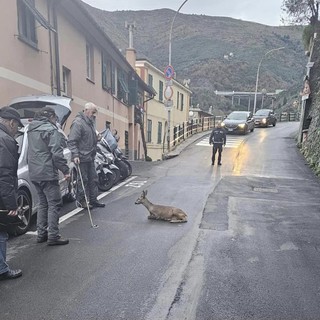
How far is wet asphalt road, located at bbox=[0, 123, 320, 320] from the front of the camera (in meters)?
3.51

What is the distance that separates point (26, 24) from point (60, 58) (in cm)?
200

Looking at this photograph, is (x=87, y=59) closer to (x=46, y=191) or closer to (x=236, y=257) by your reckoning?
(x=46, y=191)

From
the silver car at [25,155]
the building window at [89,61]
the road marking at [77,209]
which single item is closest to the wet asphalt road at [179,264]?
the road marking at [77,209]

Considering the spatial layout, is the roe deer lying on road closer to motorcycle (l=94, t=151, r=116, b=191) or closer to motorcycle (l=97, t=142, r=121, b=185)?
motorcycle (l=94, t=151, r=116, b=191)

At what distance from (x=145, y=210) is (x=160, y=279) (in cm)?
316

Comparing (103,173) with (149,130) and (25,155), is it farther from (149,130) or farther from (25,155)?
(149,130)

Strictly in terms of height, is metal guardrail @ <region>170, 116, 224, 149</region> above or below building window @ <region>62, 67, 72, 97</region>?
below

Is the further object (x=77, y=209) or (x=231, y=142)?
(x=231, y=142)

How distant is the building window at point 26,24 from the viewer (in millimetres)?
9477

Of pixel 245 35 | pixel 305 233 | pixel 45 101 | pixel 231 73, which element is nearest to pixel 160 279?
pixel 305 233

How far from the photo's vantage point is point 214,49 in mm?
99562

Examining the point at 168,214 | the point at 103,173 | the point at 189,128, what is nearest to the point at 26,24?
the point at 103,173

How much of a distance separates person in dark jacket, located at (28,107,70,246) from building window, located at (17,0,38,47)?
523cm

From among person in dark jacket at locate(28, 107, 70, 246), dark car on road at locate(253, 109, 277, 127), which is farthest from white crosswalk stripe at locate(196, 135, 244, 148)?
person in dark jacket at locate(28, 107, 70, 246)
